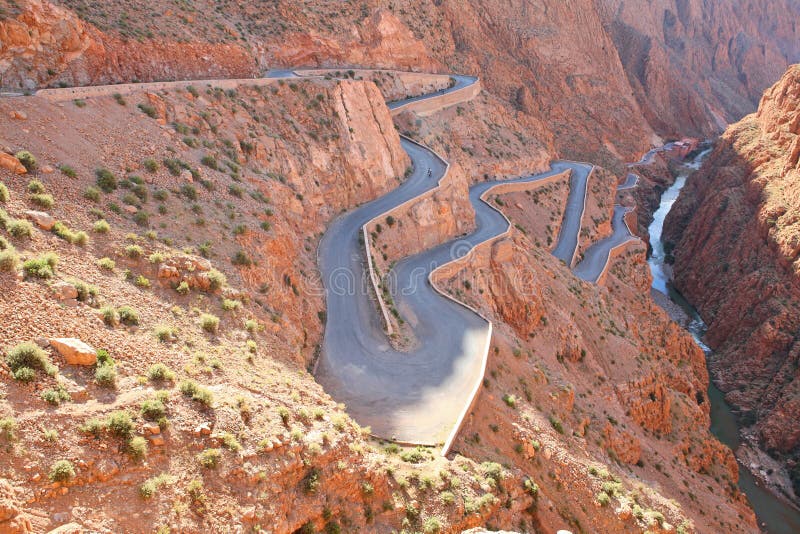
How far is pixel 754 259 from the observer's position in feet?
177

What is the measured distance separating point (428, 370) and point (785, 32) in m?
193

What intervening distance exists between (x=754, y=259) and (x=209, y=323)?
186ft

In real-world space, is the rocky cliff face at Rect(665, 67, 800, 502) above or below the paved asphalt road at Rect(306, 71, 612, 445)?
above

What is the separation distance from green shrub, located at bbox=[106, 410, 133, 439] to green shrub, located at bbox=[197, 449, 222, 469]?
1.37 metres

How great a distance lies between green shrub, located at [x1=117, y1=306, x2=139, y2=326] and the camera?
12203mm

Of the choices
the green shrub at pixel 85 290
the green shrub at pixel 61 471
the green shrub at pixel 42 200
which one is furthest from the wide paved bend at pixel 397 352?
the green shrub at pixel 42 200

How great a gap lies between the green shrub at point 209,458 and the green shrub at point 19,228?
6569 mm

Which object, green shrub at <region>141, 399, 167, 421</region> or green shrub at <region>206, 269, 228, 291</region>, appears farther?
green shrub at <region>206, 269, 228, 291</region>

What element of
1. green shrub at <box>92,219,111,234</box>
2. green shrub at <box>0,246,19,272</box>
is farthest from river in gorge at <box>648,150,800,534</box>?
green shrub at <box>0,246,19,272</box>

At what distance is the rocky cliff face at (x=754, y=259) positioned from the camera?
141ft

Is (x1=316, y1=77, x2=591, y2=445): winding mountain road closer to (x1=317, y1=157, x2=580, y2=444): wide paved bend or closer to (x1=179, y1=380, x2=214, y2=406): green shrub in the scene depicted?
(x1=317, y1=157, x2=580, y2=444): wide paved bend

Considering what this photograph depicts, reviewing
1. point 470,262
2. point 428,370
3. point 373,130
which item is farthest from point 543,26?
point 428,370

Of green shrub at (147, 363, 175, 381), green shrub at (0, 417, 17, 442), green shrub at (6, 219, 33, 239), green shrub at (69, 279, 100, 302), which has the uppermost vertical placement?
green shrub at (6, 219, 33, 239)

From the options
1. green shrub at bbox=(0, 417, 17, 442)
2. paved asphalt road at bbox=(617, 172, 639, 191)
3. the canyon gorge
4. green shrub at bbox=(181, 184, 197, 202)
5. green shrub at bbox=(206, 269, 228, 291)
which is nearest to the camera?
green shrub at bbox=(0, 417, 17, 442)
